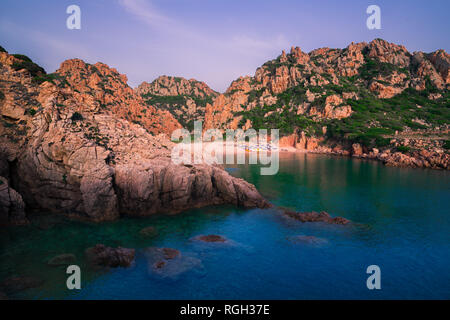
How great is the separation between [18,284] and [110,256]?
4.92 m

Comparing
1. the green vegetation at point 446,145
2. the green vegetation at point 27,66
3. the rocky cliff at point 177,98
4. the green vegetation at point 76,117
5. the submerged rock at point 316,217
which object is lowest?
the submerged rock at point 316,217

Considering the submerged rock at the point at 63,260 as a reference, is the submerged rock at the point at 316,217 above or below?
above

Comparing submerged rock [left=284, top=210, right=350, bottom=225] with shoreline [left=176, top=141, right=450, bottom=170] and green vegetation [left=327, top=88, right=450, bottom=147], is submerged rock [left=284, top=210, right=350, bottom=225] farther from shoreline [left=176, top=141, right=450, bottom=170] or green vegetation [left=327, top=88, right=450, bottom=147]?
green vegetation [left=327, top=88, right=450, bottom=147]

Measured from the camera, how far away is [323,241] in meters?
22.0

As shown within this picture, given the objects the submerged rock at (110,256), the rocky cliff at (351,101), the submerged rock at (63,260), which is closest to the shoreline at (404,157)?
the rocky cliff at (351,101)

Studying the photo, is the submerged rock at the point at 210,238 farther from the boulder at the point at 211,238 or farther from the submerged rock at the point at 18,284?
the submerged rock at the point at 18,284

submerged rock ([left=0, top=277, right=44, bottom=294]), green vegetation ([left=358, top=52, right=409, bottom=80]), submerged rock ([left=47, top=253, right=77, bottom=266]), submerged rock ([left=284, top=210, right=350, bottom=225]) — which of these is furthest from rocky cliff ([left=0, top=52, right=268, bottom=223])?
green vegetation ([left=358, top=52, right=409, bottom=80])

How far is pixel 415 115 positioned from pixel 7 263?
125m

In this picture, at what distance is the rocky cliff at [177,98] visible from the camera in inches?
5881

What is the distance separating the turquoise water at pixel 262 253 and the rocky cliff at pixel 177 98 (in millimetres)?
108738
